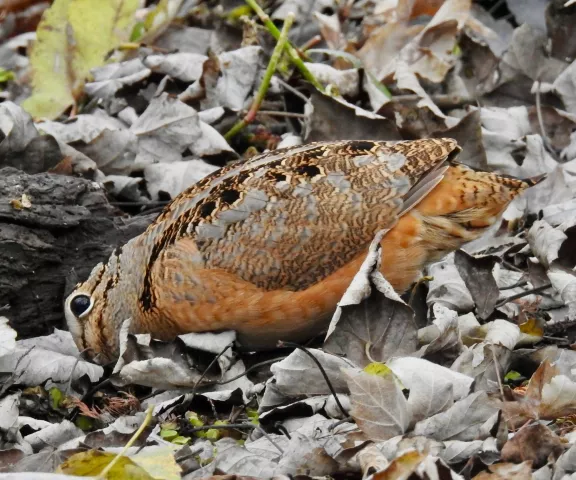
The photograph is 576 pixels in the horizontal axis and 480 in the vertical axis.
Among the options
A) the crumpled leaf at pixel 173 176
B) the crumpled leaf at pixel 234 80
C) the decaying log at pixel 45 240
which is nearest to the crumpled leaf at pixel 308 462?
the decaying log at pixel 45 240

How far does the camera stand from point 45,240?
19.0 feet

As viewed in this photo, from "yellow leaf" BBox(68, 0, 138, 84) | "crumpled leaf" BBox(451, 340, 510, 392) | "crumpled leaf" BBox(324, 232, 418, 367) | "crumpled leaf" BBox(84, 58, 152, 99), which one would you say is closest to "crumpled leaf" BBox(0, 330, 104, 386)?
"crumpled leaf" BBox(324, 232, 418, 367)

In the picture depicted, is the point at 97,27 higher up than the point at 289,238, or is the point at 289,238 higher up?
the point at 97,27

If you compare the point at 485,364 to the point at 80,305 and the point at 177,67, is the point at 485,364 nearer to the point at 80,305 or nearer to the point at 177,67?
the point at 80,305

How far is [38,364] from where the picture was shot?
5.38m

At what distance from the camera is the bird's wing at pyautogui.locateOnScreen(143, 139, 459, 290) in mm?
5281

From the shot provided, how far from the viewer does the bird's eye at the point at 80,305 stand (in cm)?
562

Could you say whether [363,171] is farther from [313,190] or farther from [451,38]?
[451,38]

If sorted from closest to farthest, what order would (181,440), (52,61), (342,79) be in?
(181,440)
(342,79)
(52,61)

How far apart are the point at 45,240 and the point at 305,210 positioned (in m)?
1.44

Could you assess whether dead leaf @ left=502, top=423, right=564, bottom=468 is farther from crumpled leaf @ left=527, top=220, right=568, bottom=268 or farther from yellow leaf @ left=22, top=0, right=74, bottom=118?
Result: yellow leaf @ left=22, top=0, right=74, bottom=118

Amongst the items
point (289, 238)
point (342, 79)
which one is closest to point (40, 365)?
point (289, 238)

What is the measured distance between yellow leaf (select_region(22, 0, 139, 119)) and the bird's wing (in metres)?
2.21

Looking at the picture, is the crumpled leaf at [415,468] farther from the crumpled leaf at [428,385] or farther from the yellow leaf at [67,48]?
the yellow leaf at [67,48]
